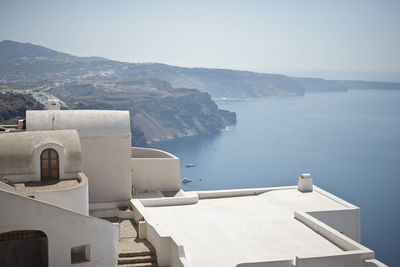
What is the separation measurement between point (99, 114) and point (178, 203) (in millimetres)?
4167

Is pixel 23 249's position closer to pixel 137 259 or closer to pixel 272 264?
pixel 137 259

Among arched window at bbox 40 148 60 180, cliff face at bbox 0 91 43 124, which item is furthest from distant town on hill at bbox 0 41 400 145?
arched window at bbox 40 148 60 180

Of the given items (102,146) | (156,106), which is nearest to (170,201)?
(102,146)

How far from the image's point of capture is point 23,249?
11.7 meters

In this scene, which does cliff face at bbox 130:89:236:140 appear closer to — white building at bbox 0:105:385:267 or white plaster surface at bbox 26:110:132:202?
white building at bbox 0:105:385:267

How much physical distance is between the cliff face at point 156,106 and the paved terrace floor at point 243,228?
323 feet

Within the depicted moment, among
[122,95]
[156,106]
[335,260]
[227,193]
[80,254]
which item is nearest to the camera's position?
[80,254]

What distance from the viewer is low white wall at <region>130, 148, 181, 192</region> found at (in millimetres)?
19719

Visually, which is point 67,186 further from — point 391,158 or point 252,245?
point 391,158

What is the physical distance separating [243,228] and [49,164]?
239 inches

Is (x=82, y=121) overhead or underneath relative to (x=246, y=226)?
overhead

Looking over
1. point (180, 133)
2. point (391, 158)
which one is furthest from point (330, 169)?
point (180, 133)

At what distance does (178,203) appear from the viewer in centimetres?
1792

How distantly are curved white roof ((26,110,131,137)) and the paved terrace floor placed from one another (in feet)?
10.1
